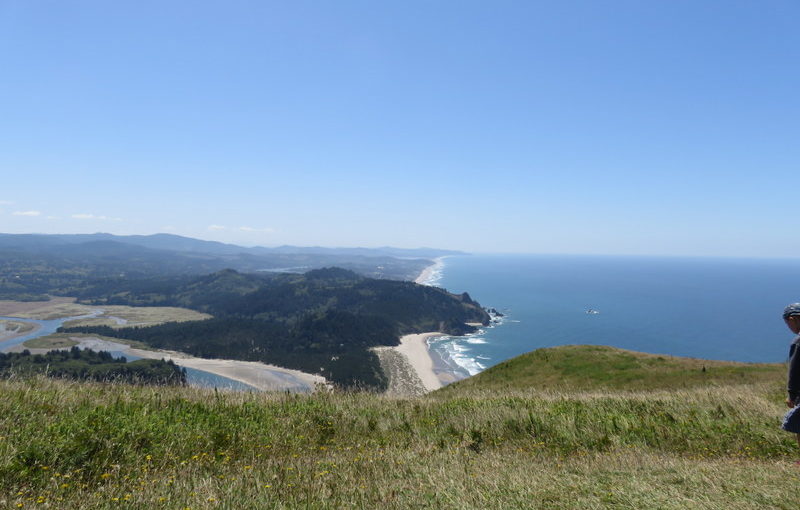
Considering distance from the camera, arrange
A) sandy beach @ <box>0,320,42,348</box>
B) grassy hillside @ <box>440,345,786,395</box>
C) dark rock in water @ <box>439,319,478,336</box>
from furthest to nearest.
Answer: dark rock in water @ <box>439,319,478,336</box>
sandy beach @ <box>0,320,42,348</box>
grassy hillside @ <box>440,345,786,395</box>

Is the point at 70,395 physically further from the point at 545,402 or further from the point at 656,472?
the point at 545,402

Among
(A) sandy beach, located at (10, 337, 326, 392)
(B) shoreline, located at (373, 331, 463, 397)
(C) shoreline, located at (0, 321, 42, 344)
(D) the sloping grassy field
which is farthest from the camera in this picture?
(C) shoreline, located at (0, 321, 42, 344)

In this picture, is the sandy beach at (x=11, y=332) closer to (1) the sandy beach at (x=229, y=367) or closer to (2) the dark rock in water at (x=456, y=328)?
(1) the sandy beach at (x=229, y=367)

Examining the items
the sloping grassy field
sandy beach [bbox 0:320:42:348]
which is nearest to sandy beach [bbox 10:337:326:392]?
sandy beach [bbox 0:320:42:348]

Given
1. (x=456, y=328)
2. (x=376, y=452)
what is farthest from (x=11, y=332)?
(x=376, y=452)

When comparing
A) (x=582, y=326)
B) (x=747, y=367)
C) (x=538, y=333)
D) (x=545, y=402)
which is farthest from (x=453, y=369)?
(x=545, y=402)

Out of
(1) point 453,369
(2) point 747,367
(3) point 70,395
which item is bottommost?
(1) point 453,369

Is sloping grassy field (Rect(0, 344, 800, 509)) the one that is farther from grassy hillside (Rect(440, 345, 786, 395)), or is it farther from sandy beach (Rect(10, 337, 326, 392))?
sandy beach (Rect(10, 337, 326, 392))
